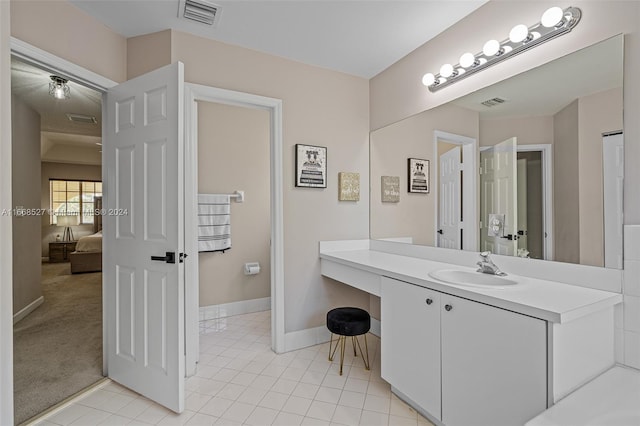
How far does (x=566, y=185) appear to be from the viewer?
1.56 meters

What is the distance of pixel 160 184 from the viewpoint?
1.87 meters

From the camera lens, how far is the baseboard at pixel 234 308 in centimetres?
337

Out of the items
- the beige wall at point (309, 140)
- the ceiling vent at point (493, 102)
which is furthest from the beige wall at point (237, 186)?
the ceiling vent at point (493, 102)

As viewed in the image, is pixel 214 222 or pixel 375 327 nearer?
pixel 375 327

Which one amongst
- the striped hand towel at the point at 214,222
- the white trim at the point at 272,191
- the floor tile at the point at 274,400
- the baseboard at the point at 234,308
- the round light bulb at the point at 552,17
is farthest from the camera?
the baseboard at the point at 234,308

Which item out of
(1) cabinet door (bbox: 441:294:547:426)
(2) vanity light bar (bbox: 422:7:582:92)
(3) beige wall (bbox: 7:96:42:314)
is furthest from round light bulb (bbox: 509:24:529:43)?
(3) beige wall (bbox: 7:96:42:314)

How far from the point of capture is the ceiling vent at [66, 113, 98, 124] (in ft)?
14.1

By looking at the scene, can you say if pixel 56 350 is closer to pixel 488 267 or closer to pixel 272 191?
pixel 272 191

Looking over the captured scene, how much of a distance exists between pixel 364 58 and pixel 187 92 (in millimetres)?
1436

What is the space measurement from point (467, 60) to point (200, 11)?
1726mm

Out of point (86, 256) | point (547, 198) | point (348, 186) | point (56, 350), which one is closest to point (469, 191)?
point (547, 198)

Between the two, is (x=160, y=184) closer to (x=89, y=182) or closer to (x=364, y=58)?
(x=364, y=58)

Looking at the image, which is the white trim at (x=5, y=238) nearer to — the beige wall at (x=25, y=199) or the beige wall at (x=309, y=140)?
the beige wall at (x=309, y=140)

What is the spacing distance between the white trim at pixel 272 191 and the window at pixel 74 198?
241 inches
